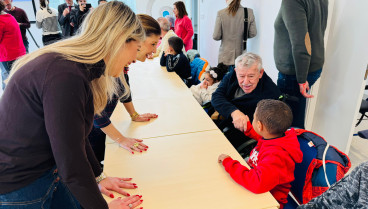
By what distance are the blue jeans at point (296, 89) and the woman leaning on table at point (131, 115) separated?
3.59ft

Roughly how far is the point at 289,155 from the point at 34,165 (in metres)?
0.95

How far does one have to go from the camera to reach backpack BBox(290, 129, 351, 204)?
1.01 metres

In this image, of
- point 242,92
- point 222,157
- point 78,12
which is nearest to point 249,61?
point 242,92

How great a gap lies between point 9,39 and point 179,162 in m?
3.33

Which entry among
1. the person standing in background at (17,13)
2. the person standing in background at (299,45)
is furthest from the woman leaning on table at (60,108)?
the person standing in background at (17,13)

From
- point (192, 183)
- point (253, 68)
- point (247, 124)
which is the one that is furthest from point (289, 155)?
point (253, 68)

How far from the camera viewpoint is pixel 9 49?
11.2 feet

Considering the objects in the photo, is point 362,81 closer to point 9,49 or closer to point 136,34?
point 136,34

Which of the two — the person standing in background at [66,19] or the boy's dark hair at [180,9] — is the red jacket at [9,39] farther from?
the boy's dark hair at [180,9]

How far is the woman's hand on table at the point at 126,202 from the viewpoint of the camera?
0.90m

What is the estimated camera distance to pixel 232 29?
3.24 m

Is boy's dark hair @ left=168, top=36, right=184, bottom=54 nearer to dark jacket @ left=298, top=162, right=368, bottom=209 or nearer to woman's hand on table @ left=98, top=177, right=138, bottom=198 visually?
woman's hand on table @ left=98, top=177, right=138, bottom=198

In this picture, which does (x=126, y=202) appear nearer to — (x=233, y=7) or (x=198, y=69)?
(x=198, y=69)

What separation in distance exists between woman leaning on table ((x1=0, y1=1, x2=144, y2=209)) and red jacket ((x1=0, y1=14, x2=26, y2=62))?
10.3 feet
